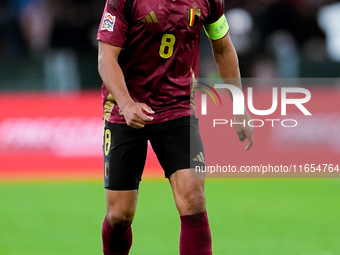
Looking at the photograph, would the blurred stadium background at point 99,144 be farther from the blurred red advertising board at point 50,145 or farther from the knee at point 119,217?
the knee at point 119,217

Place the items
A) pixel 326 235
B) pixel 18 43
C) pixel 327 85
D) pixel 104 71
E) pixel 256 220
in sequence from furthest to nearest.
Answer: pixel 18 43
pixel 327 85
pixel 256 220
pixel 326 235
pixel 104 71

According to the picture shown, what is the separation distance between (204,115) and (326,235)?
376cm

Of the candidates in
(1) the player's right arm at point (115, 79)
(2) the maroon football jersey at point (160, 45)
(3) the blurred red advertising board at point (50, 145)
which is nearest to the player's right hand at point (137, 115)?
(1) the player's right arm at point (115, 79)

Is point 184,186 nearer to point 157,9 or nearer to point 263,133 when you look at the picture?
point 157,9

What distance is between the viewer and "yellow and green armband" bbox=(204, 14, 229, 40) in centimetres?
402

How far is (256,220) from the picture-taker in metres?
6.42

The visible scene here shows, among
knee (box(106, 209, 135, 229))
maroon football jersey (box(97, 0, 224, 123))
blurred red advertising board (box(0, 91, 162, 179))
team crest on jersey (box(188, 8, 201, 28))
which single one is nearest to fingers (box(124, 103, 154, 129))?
maroon football jersey (box(97, 0, 224, 123))

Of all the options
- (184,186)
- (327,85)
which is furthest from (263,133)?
(184,186)

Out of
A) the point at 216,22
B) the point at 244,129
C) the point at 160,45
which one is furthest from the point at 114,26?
the point at 244,129

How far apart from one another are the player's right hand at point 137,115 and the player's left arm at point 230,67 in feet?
3.17

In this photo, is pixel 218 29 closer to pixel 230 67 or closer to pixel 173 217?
pixel 230 67

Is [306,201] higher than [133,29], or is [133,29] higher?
[133,29]

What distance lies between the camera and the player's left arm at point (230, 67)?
4152mm

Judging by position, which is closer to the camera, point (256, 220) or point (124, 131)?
point (124, 131)
